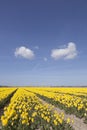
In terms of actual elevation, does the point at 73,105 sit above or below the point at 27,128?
above

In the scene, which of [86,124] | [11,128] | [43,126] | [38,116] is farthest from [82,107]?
[11,128]

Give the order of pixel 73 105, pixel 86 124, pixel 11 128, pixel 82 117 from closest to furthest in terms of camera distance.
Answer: pixel 11 128
pixel 86 124
pixel 82 117
pixel 73 105

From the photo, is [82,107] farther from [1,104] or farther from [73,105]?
[1,104]

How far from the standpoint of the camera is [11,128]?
898 centimetres

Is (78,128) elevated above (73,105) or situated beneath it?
situated beneath

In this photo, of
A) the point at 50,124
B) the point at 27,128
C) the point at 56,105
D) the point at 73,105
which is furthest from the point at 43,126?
the point at 56,105

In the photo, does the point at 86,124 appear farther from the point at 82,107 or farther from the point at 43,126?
the point at 43,126

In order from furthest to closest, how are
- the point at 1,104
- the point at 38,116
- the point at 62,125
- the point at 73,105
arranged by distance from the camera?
the point at 1,104 < the point at 73,105 < the point at 38,116 < the point at 62,125

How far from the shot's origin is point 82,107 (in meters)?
16.1

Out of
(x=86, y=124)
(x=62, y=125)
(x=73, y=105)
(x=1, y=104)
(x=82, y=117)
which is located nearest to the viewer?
(x=62, y=125)

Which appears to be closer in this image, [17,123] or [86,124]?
[17,123]

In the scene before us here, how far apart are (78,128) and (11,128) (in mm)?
4053

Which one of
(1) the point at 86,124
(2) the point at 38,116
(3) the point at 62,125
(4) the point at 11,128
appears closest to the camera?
(4) the point at 11,128

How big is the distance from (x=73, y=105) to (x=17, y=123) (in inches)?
320
